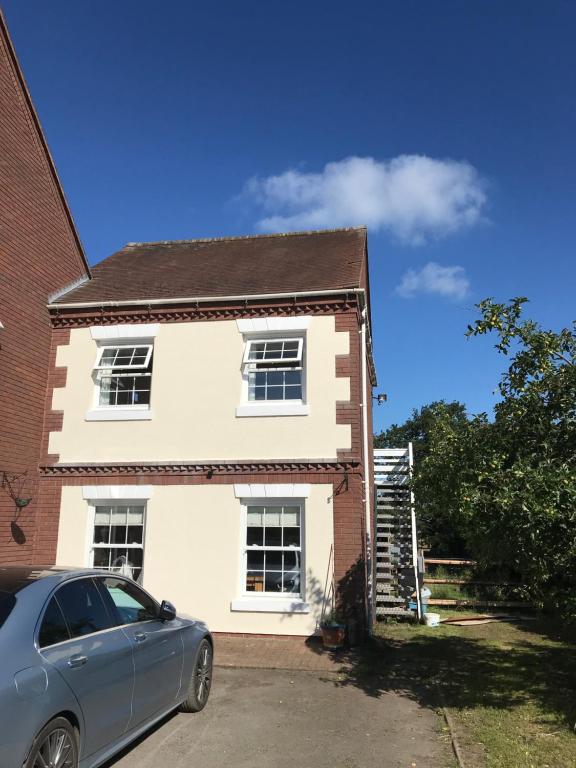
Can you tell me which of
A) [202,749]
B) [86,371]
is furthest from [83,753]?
[86,371]

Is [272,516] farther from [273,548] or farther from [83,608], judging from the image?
[83,608]

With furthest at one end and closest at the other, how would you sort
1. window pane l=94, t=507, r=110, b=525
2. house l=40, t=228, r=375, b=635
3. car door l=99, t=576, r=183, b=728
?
window pane l=94, t=507, r=110, b=525 < house l=40, t=228, r=375, b=635 < car door l=99, t=576, r=183, b=728

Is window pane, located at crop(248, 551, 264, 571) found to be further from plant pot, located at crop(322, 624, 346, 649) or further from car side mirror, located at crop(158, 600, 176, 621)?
car side mirror, located at crop(158, 600, 176, 621)

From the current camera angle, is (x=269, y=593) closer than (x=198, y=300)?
Yes

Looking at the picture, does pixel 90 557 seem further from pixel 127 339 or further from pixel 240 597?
pixel 127 339

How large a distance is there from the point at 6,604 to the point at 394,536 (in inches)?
480

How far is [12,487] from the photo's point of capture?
35.0 ft

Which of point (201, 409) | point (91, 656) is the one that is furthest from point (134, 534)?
point (91, 656)

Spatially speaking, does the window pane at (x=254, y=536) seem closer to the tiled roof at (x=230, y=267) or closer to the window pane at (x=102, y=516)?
the window pane at (x=102, y=516)

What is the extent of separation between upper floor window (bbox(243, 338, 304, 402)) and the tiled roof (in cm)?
102

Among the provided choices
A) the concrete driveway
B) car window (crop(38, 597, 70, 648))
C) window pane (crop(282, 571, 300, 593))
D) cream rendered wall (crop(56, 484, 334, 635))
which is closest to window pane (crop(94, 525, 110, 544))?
cream rendered wall (crop(56, 484, 334, 635))

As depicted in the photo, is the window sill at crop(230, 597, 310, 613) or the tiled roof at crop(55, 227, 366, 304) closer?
the window sill at crop(230, 597, 310, 613)

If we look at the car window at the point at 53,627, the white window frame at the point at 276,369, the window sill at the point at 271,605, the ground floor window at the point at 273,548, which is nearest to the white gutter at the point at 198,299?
the white window frame at the point at 276,369

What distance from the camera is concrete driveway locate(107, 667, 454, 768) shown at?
16.8ft
